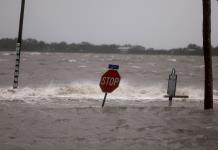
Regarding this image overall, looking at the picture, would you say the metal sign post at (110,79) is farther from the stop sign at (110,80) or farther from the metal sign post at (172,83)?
the metal sign post at (172,83)

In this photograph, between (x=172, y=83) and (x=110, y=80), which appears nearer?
(x=110, y=80)

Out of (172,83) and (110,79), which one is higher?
(110,79)

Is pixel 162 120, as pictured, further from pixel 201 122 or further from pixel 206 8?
pixel 206 8

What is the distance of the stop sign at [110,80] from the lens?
11.7 m

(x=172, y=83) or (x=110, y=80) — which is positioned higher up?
(x=110, y=80)

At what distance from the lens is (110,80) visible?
38.7 feet

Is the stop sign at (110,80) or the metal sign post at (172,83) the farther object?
the metal sign post at (172,83)

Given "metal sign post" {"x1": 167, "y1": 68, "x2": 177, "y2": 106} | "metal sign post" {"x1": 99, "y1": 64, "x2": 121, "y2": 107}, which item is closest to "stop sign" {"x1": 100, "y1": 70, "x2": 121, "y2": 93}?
"metal sign post" {"x1": 99, "y1": 64, "x2": 121, "y2": 107}

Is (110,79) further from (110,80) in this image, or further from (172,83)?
(172,83)

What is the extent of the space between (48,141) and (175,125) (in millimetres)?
3242

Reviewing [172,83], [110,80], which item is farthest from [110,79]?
[172,83]

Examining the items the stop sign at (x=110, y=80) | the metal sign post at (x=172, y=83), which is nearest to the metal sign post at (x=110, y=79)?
the stop sign at (x=110, y=80)

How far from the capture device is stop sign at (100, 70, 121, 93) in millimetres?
11695

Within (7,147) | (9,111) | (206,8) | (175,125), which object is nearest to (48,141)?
(7,147)
